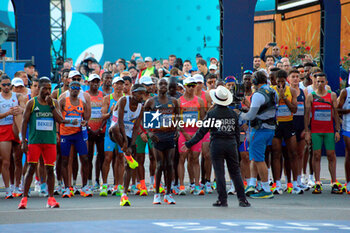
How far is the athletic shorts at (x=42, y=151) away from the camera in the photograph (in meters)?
10.7

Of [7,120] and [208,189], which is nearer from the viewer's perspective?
[7,120]

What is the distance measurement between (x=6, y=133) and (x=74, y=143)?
1.27m

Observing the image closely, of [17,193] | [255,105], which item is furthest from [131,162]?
[17,193]

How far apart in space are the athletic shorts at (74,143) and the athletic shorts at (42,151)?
1.42 m

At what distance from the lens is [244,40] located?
18.0 metres

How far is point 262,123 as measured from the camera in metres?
11.7

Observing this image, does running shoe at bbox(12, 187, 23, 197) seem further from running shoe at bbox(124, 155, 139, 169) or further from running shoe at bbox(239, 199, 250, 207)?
running shoe at bbox(239, 199, 250, 207)

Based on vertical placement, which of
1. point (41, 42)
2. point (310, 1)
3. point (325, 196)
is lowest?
point (325, 196)

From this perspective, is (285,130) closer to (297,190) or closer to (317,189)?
(297,190)

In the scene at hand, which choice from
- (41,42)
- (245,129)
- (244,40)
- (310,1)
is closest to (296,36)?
(310,1)

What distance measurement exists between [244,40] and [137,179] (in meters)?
6.59

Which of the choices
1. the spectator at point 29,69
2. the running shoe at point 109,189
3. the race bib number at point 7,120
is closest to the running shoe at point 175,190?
the running shoe at point 109,189

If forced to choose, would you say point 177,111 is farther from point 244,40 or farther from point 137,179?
point 244,40

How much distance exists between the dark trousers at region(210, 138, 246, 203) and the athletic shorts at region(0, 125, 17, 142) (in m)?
3.98
